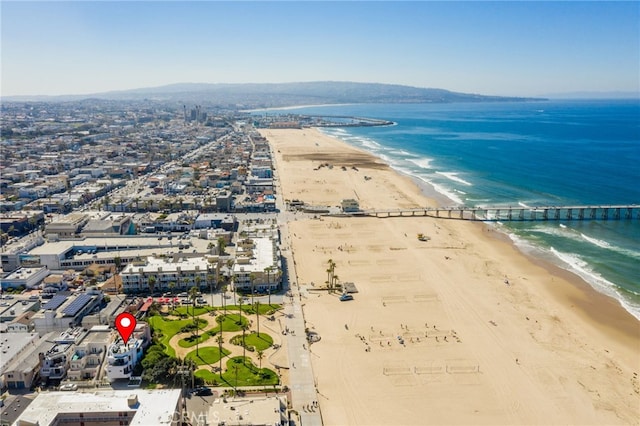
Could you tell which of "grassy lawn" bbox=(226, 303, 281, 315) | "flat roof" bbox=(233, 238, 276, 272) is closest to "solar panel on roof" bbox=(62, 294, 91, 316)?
"grassy lawn" bbox=(226, 303, 281, 315)

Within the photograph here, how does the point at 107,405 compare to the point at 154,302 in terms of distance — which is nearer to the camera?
the point at 107,405

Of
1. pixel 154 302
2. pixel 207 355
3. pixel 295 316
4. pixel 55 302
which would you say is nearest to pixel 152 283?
pixel 154 302

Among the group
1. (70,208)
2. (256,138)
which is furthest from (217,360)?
(256,138)

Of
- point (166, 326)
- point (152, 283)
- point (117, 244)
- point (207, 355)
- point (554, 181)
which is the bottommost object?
point (207, 355)

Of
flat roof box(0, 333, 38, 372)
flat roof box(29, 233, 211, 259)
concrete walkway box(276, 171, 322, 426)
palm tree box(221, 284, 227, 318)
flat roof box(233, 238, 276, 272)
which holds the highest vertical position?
flat roof box(233, 238, 276, 272)

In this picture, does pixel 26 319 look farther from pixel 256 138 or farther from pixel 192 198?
pixel 256 138

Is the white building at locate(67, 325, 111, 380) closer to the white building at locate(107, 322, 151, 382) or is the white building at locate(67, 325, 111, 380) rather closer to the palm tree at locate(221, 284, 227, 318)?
the white building at locate(107, 322, 151, 382)

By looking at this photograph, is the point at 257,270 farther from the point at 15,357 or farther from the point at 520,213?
the point at 520,213
